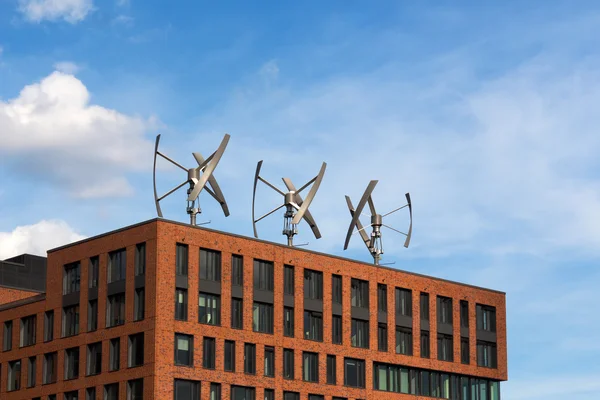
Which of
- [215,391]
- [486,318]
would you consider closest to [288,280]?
[215,391]

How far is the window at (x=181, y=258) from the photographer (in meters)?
106

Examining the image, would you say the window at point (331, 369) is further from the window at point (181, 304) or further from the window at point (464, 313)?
the window at point (464, 313)

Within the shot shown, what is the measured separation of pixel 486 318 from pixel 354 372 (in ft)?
62.1

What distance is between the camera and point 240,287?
10962 centimetres

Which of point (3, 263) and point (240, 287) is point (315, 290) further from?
point (3, 263)

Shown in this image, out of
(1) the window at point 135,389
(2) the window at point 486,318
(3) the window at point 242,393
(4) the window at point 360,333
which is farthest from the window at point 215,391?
(2) the window at point 486,318

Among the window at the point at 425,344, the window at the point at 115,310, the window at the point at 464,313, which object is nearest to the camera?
the window at the point at 115,310

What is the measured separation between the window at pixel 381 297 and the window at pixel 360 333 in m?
2.37

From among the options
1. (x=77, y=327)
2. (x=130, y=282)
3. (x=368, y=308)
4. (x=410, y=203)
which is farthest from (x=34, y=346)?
(x=410, y=203)

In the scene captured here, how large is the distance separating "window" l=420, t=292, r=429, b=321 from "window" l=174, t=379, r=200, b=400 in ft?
89.7

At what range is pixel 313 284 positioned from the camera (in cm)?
11544

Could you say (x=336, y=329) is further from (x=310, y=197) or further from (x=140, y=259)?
(x=140, y=259)

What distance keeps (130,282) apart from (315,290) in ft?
57.6

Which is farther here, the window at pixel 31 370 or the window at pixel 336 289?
the window at pixel 336 289
